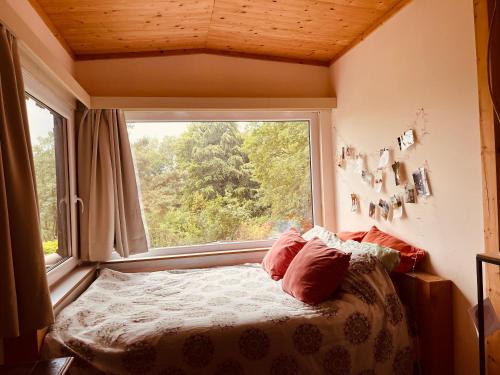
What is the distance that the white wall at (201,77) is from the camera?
2838 millimetres

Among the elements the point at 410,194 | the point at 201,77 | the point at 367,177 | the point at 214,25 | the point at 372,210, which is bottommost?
the point at 372,210

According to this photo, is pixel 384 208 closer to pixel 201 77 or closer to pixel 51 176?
pixel 201 77

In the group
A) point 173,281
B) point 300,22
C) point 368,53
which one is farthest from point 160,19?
point 173,281

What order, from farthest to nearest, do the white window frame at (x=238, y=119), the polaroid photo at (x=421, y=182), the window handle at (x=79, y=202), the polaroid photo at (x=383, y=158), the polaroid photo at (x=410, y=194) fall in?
the white window frame at (x=238, y=119)
the window handle at (x=79, y=202)
the polaroid photo at (x=383, y=158)
the polaroid photo at (x=410, y=194)
the polaroid photo at (x=421, y=182)

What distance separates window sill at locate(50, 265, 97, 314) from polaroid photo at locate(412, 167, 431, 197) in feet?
6.77

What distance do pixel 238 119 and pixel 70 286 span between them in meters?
1.81

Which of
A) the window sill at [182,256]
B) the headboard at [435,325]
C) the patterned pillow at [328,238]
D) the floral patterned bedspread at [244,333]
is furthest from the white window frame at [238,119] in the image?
the headboard at [435,325]

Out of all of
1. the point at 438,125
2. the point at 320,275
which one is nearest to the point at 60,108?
the point at 320,275

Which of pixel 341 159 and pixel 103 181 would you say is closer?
pixel 103 181

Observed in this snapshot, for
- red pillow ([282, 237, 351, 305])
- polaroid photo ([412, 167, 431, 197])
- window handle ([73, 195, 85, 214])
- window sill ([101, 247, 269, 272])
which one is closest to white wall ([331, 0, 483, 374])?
polaroid photo ([412, 167, 431, 197])

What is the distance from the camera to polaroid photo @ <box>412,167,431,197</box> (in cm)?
203

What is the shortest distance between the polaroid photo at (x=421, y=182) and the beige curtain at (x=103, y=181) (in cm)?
200

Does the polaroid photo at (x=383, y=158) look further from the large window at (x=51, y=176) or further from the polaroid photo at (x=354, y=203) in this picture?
the large window at (x=51, y=176)

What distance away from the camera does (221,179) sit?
3076 mm
